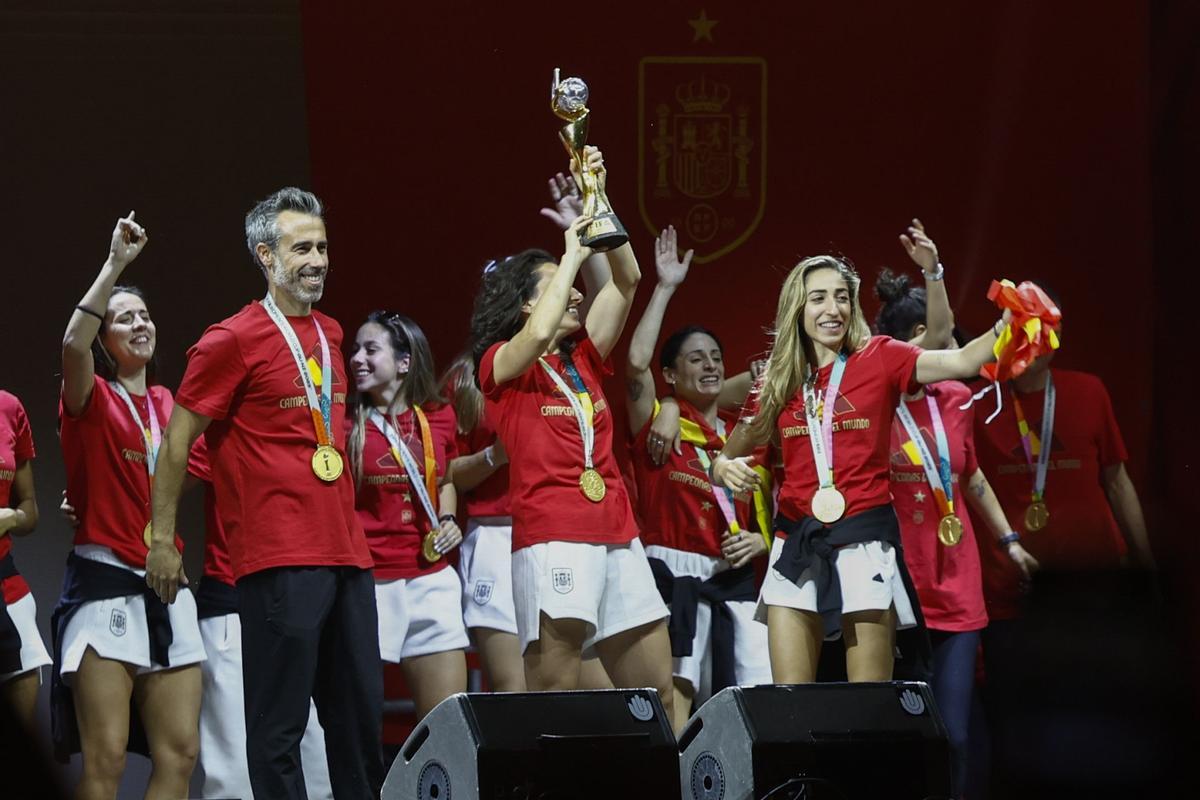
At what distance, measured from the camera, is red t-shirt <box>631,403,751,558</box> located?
583cm

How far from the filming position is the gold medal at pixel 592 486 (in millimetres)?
Result: 4789

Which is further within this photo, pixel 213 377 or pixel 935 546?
pixel 935 546

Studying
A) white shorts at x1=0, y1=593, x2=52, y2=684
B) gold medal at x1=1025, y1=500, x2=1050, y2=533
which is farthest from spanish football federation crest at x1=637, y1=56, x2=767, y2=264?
white shorts at x1=0, y1=593, x2=52, y2=684

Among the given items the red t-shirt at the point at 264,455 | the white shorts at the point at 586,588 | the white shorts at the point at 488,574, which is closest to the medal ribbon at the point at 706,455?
the white shorts at the point at 488,574

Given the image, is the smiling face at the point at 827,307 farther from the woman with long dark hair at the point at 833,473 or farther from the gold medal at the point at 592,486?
the gold medal at the point at 592,486

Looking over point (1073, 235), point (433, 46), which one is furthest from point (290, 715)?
point (1073, 235)

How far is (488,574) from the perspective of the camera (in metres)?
5.79

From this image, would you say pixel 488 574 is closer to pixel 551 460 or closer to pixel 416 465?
pixel 416 465

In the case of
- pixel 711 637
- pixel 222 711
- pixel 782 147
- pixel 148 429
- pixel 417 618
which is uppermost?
pixel 782 147

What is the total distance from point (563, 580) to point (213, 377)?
110 centimetres

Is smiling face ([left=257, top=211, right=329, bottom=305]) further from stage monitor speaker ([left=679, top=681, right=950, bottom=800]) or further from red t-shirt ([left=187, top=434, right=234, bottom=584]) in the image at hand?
stage monitor speaker ([left=679, top=681, right=950, bottom=800])

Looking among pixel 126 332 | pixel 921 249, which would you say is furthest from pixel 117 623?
pixel 921 249

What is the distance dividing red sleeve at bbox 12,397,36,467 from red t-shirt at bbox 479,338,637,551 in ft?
5.20

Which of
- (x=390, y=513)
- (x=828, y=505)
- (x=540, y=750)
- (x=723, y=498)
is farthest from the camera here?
(x=723, y=498)
